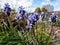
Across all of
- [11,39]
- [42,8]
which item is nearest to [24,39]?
[11,39]

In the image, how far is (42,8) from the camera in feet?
12.5

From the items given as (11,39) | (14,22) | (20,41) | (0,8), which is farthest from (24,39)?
(0,8)

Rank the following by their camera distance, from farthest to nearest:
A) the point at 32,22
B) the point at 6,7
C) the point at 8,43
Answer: the point at 8,43 < the point at 6,7 < the point at 32,22

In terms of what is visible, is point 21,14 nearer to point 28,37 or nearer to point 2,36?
point 28,37

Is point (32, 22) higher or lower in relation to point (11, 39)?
higher

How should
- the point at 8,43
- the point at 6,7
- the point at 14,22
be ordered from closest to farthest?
the point at 6,7, the point at 8,43, the point at 14,22

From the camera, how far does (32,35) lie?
7.09 ft

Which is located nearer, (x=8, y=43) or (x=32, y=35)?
(x=32, y=35)

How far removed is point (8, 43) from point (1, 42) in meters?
0.10

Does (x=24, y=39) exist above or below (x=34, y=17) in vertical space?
below

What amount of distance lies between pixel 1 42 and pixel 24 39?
301 millimetres

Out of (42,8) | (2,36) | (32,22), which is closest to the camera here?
(32,22)

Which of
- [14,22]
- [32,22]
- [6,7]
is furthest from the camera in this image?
[14,22]

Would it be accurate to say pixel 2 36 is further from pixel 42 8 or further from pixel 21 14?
pixel 42 8
